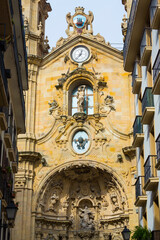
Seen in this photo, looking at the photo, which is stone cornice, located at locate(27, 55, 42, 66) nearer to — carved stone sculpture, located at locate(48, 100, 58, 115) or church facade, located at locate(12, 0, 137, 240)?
church facade, located at locate(12, 0, 137, 240)

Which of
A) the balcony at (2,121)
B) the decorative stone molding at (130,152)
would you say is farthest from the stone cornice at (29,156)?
the balcony at (2,121)

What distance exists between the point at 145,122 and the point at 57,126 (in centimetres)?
1435

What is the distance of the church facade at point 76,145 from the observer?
2823cm

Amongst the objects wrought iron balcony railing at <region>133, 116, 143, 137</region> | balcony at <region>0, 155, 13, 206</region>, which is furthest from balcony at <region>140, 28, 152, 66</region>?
balcony at <region>0, 155, 13, 206</region>

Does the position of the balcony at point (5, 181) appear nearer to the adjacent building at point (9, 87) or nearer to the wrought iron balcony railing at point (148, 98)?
the adjacent building at point (9, 87)

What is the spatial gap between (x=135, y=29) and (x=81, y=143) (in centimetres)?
1268

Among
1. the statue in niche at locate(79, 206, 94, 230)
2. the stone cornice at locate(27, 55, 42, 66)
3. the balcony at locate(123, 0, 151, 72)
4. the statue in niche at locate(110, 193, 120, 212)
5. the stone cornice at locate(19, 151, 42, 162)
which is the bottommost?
the statue in niche at locate(79, 206, 94, 230)

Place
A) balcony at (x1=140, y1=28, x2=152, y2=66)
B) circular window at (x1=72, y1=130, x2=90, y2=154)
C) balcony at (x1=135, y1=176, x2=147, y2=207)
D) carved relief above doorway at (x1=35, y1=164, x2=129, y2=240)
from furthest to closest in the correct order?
circular window at (x1=72, y1=130, x2=90, y2=154)
carved relief above doorway at (x1=35, y1=164, x2=129, y2=240)
balcony at (x1=135, y1=176, x2=147, y2=207)
balcony at (x1=140, y1=28, x2=152, y2=66)

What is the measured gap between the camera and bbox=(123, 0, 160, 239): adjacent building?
48.7 feet

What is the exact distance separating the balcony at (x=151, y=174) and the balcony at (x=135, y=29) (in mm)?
5154

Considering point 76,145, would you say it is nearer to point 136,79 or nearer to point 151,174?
point 136,79

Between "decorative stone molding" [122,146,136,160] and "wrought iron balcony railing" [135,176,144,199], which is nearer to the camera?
"wrought iron balcony railing" [135,176,144,199]

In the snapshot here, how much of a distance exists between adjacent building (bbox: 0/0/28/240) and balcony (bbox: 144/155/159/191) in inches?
169

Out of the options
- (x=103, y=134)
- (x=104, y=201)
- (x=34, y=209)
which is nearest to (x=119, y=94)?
(x=103, y=134)
